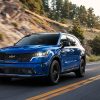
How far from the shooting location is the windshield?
13516mm

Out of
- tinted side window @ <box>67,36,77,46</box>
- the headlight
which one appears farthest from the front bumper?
tinted side window @ <box>67,36,77,46</box>

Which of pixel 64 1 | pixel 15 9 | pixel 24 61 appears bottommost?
pixel 24 61

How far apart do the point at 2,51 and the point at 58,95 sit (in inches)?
101

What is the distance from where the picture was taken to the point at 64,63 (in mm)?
13523

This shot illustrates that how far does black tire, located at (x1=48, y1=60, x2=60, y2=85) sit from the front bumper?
1.44 ft

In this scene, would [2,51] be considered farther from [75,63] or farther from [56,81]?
[75,63]

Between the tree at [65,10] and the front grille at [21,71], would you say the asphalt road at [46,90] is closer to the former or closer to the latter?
the front grille at [21,71]

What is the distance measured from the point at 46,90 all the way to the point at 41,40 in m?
2.70

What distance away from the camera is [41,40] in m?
13.7

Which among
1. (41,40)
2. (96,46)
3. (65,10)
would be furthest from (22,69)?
(65,10)

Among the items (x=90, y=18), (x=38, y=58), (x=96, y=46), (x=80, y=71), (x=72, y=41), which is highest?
(x=90, y=18)

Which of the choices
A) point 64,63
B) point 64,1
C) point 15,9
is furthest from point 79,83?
point 64,1

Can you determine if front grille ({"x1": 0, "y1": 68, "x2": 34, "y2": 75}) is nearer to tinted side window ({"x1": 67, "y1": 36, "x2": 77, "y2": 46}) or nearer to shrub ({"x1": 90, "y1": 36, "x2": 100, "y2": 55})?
tinted side window ({"x1": 67, "y1": 36, "x2": 77, "y2": 46})

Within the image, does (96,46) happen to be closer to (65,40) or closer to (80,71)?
(80,71)
